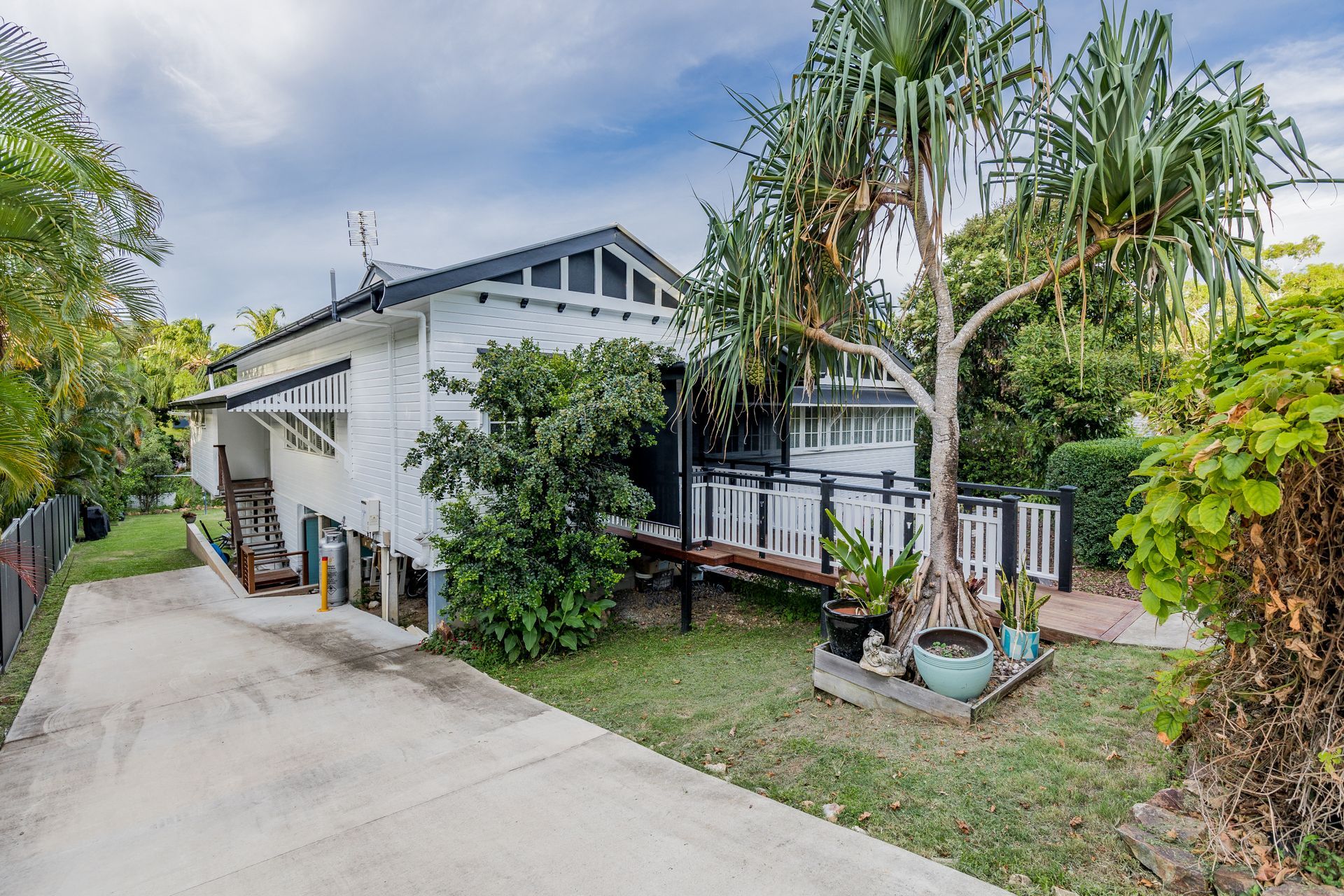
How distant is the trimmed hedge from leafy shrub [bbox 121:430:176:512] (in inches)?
1182

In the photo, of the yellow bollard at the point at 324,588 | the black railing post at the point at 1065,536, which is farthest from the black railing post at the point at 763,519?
the yellow bollard at the point at 324,588

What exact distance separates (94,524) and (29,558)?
15.7 meters

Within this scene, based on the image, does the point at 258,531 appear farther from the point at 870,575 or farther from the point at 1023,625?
the point at 1023,625

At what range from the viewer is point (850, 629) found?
16.7 ft

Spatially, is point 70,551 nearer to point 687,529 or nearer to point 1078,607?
point 687,529

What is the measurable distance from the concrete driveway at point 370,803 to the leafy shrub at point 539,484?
0.93 meters

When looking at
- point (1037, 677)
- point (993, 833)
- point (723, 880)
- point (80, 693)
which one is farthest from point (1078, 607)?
point (80, 693)

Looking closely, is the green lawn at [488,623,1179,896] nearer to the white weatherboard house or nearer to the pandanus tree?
the pandanus tree

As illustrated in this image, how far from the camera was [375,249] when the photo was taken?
41.7 feet

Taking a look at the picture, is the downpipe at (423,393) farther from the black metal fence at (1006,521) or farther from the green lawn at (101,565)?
the green lawn at (101,565)

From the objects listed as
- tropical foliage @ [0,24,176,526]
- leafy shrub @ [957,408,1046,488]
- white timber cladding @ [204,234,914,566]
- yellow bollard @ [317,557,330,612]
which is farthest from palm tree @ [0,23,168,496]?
leafy shrub @ [957,408,1046,488]

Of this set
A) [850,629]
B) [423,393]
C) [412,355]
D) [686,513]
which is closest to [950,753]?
[850,629]

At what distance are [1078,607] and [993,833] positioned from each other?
140 inches

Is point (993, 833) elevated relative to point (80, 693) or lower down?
elevated
